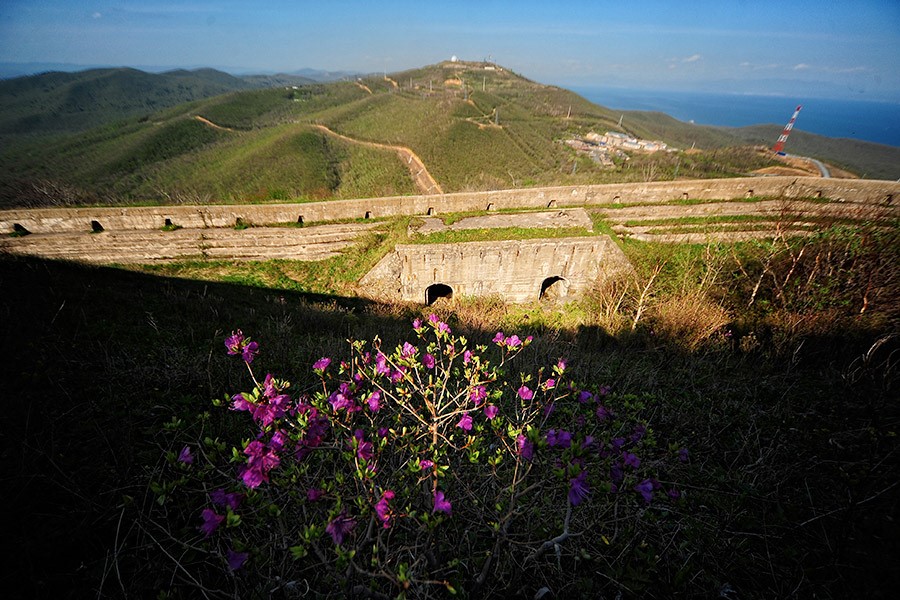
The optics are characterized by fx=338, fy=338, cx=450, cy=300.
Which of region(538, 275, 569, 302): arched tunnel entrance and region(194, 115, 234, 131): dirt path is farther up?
region(194, 115, 234, 131): dirt path

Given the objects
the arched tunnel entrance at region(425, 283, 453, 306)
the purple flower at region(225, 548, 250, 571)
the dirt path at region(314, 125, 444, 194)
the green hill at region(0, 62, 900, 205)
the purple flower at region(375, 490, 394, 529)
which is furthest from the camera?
the green hill at region(0, 62, 900, 205)

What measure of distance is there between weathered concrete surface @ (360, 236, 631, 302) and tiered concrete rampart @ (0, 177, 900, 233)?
12.3ft

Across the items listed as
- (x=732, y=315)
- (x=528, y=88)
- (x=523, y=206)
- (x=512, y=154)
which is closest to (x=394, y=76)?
(x=528, y=88)

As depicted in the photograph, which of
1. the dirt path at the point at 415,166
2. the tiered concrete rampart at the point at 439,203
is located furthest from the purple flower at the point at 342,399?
the dirt path at the point at 415,166

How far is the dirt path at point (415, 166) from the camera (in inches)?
1479

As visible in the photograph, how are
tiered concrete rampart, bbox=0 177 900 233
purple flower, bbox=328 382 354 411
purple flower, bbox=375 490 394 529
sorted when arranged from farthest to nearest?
tiered concrete rampart, bbox=0 177 900 233 → purple flower, bbox=328 382 354 411 → purple flower, bbox=375 490 394 529

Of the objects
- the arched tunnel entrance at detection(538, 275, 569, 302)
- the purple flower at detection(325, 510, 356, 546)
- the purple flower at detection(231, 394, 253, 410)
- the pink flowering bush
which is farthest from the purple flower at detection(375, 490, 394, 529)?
the arched tunnel entrance at detection(538, 275, 569, 302)

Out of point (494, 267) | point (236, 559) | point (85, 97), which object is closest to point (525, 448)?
point (236, 559)

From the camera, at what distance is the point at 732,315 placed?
8227 millimetres

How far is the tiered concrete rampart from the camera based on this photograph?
1284 centimetres

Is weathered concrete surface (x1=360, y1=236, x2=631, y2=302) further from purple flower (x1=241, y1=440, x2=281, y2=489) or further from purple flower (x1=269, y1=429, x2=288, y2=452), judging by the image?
purple flower (x1=241, y1=440, x2=281, y2=489)

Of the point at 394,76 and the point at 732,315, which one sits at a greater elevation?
the point at 394,76

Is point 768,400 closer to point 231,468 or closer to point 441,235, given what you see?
point 231,468

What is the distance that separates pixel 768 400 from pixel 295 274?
45.4ft
